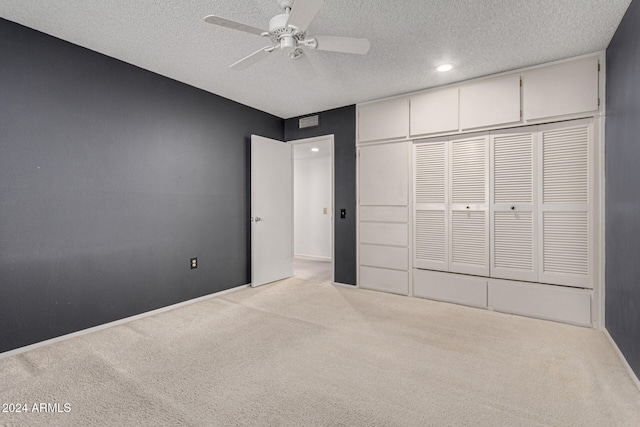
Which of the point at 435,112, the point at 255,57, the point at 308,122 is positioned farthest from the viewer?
the point at 308,122

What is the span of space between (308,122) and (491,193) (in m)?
2.62

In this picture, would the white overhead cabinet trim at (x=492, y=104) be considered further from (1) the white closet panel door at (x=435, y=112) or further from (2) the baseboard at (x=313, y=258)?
(2) the baseboard at (x=313, y=258)

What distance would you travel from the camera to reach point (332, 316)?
10.4 feet

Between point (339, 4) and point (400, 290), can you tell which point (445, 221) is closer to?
point (400, 290)

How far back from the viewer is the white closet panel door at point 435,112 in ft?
11.5

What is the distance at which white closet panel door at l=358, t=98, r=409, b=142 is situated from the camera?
3.86 metres

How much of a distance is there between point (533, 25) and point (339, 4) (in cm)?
148

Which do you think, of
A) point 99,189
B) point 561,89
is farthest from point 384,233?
point 99,189

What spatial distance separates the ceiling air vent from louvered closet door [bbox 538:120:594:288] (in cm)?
272

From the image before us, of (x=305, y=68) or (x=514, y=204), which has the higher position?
(x=305, y=68)

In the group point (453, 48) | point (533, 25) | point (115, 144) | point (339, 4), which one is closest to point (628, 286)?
point (533, 25)

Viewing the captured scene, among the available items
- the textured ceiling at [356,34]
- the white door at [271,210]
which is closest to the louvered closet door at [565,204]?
the textured ceiling at [356,34]

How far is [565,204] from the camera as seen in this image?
2.96 meters

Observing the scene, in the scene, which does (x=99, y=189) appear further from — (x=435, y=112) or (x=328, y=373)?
(x=435, y=112)
